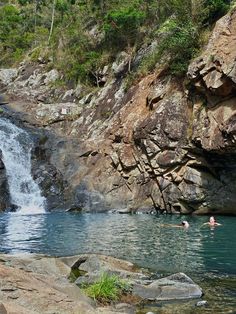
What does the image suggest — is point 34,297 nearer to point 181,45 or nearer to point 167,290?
point 167,290

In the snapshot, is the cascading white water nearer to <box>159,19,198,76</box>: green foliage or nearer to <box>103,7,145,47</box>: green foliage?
<box>103,7,145,47</box>: green foliage

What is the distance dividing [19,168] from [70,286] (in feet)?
115

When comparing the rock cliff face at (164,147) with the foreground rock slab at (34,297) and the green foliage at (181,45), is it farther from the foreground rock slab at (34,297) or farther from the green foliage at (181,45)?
the foreground rock slab at (34,297)

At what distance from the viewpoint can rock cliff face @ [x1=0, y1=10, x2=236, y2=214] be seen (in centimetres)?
3509

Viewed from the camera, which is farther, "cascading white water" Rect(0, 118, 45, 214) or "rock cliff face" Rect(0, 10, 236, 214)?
"cascading white water" Rect(0, 118, 45, 214)

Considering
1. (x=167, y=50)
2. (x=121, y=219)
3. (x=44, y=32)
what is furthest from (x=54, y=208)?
(x=44, y=32)

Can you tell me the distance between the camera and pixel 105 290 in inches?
466

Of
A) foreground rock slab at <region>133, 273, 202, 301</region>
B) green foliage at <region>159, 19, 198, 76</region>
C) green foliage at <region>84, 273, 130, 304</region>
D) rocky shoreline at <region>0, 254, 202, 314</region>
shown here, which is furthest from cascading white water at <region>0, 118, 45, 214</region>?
green foliage at <region>84, 273, 130, 304</region>

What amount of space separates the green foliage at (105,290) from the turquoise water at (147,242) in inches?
70.1

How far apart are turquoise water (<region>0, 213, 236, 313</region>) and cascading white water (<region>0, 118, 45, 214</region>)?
5.21 metres

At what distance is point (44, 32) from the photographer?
80.4m

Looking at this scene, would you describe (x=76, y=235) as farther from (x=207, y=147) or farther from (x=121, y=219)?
(x=207, y=147)

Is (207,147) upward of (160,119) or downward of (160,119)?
downward

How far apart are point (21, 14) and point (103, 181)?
62.6 metres
